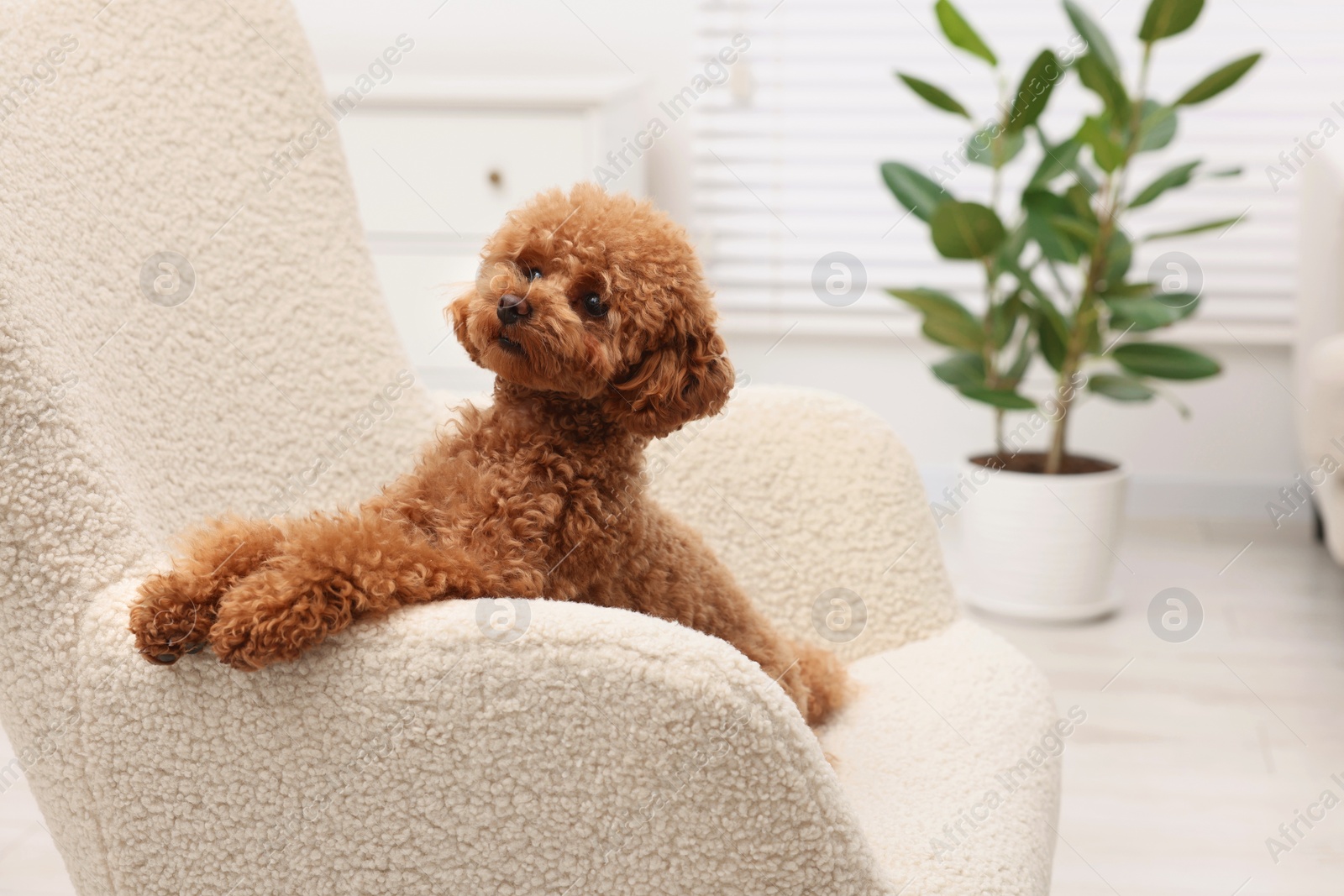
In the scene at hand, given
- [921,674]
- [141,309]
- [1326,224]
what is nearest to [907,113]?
[1326,224]

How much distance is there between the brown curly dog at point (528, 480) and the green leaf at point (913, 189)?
1549 millimetres

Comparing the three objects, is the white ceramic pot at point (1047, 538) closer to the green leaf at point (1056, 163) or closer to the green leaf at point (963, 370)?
the green leaf at point (963, 370)

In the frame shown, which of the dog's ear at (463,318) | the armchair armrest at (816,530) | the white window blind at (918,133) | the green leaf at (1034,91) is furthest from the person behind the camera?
the white window blind at (918,133)

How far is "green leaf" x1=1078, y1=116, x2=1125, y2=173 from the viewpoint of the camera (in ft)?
7.25

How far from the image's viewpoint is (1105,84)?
2.23m

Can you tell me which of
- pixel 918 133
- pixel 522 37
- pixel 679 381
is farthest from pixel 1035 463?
pixel 679 381

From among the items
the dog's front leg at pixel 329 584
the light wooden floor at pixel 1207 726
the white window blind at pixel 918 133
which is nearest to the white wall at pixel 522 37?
the white window blind at pixel 918 133

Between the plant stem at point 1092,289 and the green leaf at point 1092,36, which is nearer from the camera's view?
the green leaf at point 1092,36

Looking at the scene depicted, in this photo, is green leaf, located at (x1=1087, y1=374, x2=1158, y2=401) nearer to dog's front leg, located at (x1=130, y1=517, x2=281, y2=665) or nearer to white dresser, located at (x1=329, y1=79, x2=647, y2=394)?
white dresser, located at (x1=329, y1=79, x2=647, y2=394)

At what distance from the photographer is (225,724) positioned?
791 mm

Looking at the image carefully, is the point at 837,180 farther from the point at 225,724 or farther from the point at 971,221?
the point at 225,724

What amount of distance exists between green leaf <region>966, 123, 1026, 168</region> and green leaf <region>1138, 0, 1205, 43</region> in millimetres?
285

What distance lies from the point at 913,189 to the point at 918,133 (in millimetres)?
613

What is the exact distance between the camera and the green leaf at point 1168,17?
2176 millimetres
